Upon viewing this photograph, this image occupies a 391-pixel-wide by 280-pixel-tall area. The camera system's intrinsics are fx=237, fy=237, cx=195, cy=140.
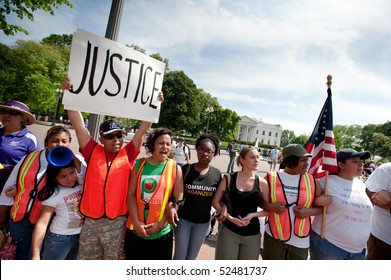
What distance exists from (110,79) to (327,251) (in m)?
3.18

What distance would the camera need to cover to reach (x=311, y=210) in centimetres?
273

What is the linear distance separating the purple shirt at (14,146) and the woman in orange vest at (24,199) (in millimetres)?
765

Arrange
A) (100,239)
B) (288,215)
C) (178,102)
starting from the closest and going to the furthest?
1. (100,239)
2. (288,215)
3. (178,102)

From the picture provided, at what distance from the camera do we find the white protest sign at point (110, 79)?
2.49m

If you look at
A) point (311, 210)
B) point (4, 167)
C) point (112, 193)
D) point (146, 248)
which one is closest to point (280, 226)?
point (311, 210)

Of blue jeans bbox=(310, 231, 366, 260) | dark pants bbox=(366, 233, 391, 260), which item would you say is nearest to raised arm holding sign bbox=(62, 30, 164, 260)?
blue jeans bbox=(310, 231, 366, 260)

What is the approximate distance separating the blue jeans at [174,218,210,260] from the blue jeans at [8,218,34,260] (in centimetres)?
156

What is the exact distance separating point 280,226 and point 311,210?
398 millimetres

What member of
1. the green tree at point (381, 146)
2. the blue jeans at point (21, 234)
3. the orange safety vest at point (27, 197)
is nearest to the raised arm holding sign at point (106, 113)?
the orange safety vest at point (27, 197)

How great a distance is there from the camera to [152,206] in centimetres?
255

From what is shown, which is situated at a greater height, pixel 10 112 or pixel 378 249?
pixel 10 112

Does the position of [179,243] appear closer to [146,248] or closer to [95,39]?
[146,248]

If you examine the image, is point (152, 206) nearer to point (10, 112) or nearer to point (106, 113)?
point (106, 113)

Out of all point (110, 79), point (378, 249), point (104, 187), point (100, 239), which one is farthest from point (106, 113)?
point (378, 249)
